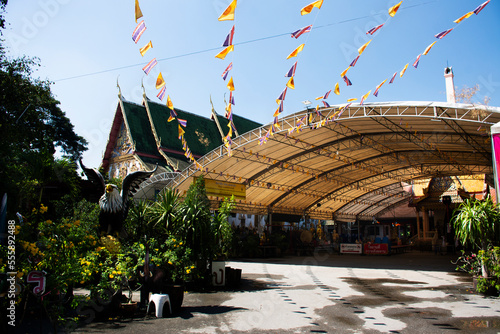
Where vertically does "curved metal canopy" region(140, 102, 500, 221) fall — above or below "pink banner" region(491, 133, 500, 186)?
above

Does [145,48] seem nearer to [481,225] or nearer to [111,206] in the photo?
[111,206]

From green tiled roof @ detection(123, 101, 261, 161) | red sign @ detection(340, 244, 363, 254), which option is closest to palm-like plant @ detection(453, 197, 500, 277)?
red sign @ detection(340, 244, 363, 254)

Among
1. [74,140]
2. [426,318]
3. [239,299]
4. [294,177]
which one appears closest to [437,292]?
[426,318]

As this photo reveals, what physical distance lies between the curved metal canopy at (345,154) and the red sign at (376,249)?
5008mm

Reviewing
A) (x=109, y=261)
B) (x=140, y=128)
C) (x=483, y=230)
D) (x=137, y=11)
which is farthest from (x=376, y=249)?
(x=137, y=11)

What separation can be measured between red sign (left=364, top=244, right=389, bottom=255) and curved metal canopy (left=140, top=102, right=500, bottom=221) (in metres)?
5.01

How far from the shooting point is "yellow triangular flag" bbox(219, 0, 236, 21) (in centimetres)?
511

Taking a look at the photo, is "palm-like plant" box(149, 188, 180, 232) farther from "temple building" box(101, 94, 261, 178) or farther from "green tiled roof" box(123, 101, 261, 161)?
"green tiled roof" box(123, 101, 261, 161)

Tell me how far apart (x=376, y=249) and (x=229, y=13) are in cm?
2153

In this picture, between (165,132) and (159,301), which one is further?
(165,132)

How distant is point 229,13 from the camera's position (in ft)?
16.9

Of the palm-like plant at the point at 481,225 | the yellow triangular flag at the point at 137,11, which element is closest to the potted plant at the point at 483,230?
→ the palm-like plant at the point at 481,225

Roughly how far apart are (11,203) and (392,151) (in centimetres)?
1885

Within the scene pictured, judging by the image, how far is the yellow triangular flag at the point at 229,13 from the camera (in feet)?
16.8
